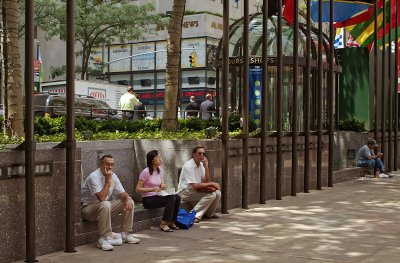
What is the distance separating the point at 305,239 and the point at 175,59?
16.6 ft

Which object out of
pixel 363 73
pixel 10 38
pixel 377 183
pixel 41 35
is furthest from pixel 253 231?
pixel 41 35

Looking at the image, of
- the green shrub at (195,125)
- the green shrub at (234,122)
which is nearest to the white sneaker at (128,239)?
the green shrub at (195,125)

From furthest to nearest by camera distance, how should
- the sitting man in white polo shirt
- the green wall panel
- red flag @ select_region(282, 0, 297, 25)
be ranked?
the green wall panel < red flag @ select_region(282, 0, 297, 25) < the sitting man in white polo shirt

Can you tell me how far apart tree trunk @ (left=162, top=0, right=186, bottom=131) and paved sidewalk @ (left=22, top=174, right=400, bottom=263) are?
7.34 ft

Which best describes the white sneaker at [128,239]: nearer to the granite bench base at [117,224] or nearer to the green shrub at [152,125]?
the granite bench base at [117,224]

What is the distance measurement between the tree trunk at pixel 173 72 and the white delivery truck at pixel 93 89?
21.9m

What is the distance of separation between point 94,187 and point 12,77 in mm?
2360

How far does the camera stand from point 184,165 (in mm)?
10805

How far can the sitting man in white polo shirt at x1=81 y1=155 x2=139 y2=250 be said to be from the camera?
8430 millimetres

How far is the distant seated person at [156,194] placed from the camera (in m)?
9.73

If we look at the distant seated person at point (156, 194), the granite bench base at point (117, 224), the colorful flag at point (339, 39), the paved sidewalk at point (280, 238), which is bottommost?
the paved sidewalk at point (280, 238)

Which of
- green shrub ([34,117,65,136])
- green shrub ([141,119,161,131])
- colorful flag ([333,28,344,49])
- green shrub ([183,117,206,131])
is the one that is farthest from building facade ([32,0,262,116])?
green shrub ([34,117,65,136])

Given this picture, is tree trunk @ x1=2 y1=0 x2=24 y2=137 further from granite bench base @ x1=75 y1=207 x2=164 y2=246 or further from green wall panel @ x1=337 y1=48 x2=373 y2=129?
green wall panel @ x1=337 y1=48 x2=373 y2=129

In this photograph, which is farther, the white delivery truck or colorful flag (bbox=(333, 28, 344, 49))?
the white delivery truck
